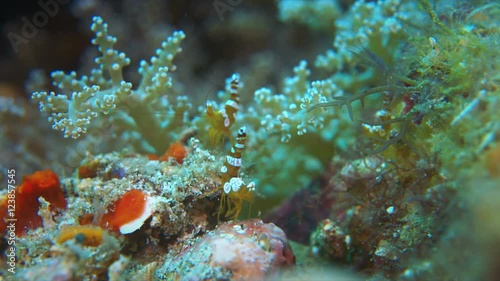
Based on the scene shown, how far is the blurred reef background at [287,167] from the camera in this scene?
1889 millimetres

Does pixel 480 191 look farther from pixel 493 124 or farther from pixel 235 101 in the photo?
pixel 235 101

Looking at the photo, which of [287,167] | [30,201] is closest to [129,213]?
[30,201]

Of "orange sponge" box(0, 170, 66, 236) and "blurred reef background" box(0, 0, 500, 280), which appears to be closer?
"blurred reef background" box(0, 0, 500, 280)

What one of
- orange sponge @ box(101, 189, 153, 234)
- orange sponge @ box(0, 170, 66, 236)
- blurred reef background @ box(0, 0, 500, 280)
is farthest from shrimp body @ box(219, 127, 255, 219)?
orange sponge @ box(0, 170, 66, 236)

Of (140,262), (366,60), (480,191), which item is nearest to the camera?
(480,191)

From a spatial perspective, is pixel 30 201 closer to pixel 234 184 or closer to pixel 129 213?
pixel 129 213

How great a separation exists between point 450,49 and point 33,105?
5.21 metres

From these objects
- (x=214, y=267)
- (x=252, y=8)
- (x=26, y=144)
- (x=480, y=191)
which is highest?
(x=252, y=8)

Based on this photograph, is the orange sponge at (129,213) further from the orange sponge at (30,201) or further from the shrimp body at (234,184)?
the orange sponge at (30,201)

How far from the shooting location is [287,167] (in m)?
3.90

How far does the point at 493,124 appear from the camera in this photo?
5.51ft

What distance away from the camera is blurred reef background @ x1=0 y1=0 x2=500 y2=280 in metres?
1.89

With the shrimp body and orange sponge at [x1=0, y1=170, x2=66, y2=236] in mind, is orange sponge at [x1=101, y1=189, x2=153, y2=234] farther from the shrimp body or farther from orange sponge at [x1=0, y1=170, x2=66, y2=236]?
orange sponge at [x1=0, y1=170, x2=66, y2=236]

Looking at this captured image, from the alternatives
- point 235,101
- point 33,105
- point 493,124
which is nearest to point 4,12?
point 33,105
